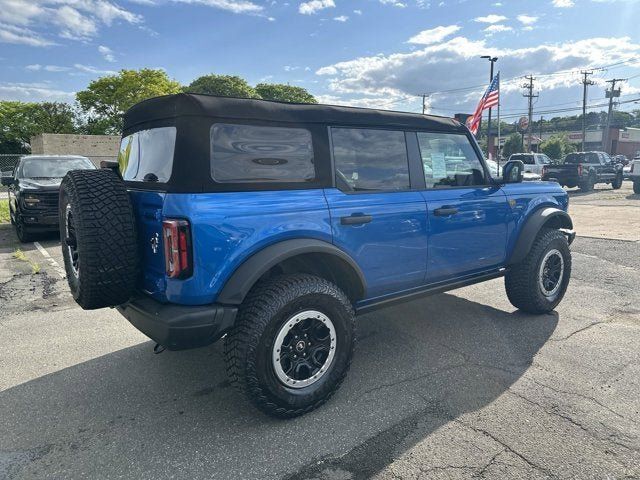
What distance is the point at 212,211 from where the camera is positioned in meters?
2.48

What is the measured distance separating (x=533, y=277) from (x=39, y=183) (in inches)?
358

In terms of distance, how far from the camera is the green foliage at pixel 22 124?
42656 mm

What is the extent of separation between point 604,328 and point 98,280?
441cm

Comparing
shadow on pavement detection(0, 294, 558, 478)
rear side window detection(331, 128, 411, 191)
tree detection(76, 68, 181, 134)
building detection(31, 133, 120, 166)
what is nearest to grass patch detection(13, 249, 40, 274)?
shadow on pavement detection(0, 294, 558, 478)

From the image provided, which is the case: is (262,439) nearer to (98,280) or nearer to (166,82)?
(98,280)

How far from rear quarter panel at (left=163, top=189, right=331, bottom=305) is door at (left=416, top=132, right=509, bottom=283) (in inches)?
54.8

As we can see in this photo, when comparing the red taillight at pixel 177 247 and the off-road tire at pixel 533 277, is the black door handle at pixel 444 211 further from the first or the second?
the red taillight at pixel 177 247

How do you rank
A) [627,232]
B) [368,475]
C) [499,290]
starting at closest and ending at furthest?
[368,475] < [499,290] < [627,232]

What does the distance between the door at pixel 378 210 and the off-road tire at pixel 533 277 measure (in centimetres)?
142

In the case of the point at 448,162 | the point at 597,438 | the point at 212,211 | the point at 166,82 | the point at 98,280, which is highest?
the point at 166,82

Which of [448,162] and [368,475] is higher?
[448,162]

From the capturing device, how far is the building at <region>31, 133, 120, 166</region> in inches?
1124

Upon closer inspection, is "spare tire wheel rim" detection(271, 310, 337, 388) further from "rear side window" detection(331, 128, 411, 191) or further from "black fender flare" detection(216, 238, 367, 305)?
"rear side window" detection(331, 128, 411, 191)

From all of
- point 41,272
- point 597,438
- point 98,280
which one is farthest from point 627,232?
point 41,272
